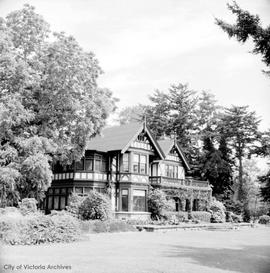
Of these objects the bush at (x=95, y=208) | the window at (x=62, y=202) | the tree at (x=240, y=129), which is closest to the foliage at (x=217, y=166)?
the tree at (x=240, y=129)

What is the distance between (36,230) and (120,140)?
20.4 m

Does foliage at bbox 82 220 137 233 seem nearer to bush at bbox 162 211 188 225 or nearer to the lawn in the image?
the lawn

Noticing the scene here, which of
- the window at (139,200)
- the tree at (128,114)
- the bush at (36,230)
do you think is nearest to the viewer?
the bush at (36,230)

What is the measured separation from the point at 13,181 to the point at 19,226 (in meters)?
7.60

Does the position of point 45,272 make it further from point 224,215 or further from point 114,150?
point 224,215

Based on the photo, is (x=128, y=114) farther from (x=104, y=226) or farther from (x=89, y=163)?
(x=104, y=226)

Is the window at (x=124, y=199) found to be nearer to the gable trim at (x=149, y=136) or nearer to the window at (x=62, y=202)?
the gable trim at (x=149, y=136)

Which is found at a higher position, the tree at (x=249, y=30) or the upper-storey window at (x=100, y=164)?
the tree at (x=249, y=30)

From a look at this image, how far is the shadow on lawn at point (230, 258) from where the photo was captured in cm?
1341

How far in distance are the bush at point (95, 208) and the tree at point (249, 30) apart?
17.2m

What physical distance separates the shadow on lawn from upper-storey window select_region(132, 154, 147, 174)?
2059 cm

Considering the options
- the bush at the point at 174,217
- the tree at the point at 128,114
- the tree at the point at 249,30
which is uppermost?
the tree at the point at 128,114

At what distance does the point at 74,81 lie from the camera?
2947cm

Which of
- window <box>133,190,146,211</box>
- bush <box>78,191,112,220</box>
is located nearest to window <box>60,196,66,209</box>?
window <box>133,190,146,211</box>
